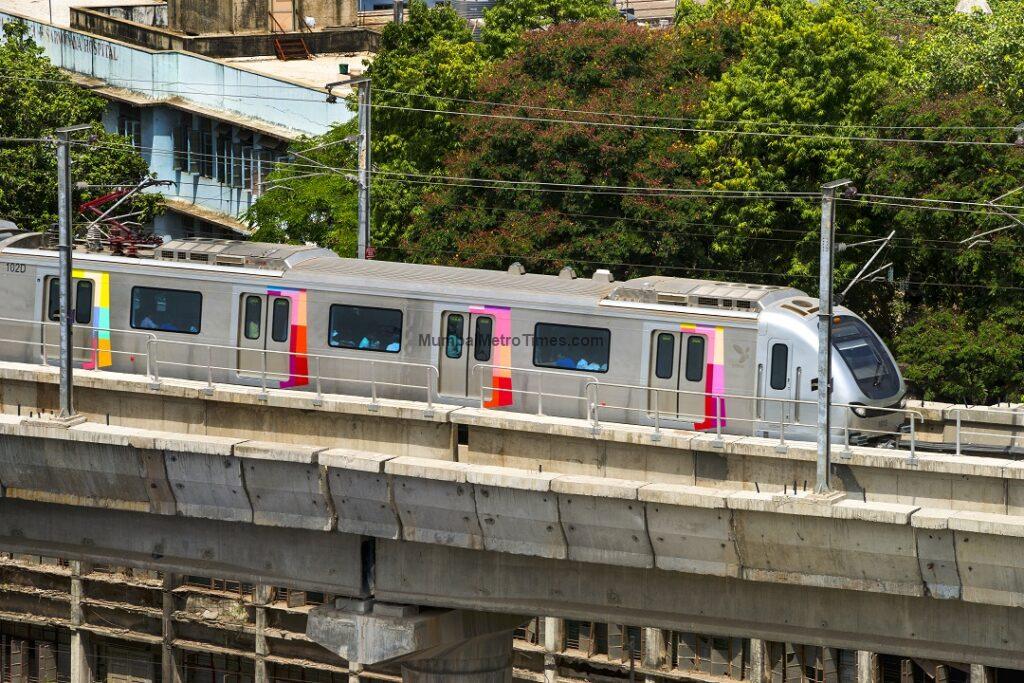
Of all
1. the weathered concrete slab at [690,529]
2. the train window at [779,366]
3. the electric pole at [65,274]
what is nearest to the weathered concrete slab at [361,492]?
the weathered concrete slab at [690,529]

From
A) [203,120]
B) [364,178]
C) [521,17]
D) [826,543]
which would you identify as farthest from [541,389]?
[203,120]

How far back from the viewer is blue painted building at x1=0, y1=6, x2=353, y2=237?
66438mm

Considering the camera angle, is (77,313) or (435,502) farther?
(77,313)

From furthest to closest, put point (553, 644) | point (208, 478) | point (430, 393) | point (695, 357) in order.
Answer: point (553, 644), point (430, 393), point (208, 478), point (695, 357)

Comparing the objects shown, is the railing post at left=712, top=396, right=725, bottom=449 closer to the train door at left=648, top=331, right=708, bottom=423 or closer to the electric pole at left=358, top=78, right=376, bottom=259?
the train door at left=648, top=331, right=708, bottom=423

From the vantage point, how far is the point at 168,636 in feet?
200

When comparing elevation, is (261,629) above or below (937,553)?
below

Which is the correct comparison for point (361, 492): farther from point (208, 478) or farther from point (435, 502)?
point (208, 478)

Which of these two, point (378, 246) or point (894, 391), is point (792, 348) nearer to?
point (894, 391)

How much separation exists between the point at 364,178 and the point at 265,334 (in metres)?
10.7

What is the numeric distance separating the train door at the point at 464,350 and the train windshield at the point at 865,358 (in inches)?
259

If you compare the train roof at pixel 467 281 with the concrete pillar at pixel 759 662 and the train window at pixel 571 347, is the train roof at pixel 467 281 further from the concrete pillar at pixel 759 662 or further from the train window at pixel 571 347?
the concrete pillar at pixel 759 662

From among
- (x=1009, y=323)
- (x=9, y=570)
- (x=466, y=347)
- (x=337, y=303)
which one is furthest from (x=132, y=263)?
(x=9, y=570)

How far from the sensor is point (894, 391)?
3259 centimetres
